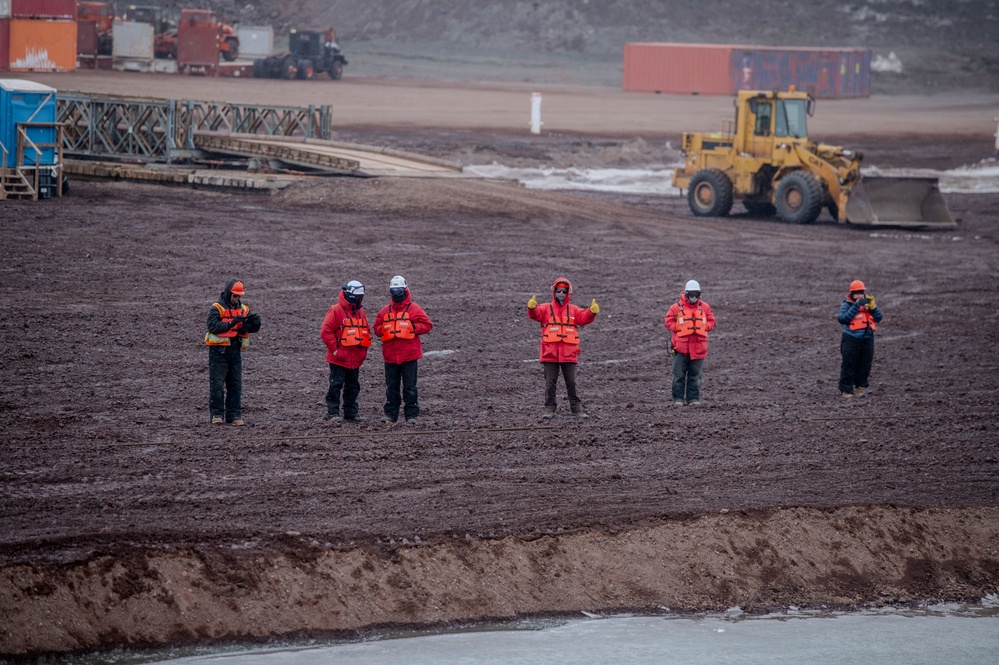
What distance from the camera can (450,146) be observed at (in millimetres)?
38219

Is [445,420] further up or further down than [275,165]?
further down

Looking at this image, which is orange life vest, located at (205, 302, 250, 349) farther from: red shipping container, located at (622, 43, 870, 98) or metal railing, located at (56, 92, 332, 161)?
red shipping container, located at (622, 43, 870, 98)

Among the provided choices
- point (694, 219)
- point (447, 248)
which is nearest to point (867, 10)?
point (694, 219)

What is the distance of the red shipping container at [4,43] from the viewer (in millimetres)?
46656

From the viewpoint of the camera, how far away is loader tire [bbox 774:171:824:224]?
2731 cm

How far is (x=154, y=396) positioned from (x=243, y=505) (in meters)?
3.52

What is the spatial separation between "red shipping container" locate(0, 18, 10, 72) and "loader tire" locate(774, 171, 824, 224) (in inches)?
1244

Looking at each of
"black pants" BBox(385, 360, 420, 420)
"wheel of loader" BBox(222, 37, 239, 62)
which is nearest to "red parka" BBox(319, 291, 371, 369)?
"black pants" BBox(385, 360, 420, 420)

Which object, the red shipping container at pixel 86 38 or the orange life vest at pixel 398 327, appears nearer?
the orange life vest at pixel 398 327

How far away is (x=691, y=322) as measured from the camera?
537 inches

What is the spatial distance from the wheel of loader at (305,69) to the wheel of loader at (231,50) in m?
4.34

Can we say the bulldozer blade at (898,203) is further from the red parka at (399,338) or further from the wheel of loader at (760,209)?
the red parka at (399,338)

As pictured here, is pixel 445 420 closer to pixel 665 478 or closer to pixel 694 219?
pixel 665 478

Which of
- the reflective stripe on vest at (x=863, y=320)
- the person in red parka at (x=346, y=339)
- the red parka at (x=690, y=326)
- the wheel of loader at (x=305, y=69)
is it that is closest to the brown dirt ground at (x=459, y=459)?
→ the person in red parka at (x=346, y=339)
